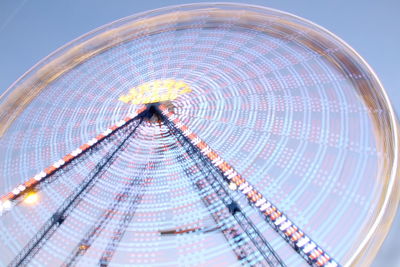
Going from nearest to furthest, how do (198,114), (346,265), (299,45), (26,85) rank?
(346,265), (299,45), (26,85), (198,114)

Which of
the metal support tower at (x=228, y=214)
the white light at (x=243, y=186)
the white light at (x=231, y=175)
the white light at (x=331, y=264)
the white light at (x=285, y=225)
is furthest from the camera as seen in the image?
the white light at (x=231, y=175)

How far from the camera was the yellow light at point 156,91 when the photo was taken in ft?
23.6

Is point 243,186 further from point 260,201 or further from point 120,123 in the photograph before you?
point 120,123

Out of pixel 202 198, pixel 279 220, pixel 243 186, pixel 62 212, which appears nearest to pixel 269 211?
pixel 279 220

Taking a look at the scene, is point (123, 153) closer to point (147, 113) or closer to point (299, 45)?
point (147, 113)

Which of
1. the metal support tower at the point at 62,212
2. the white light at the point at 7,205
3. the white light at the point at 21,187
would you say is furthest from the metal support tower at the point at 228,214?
the white light at the point at 7,205

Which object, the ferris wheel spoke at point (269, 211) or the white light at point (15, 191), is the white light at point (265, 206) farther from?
the white light at point (15, 191)

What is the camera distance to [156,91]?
7258 millimetres

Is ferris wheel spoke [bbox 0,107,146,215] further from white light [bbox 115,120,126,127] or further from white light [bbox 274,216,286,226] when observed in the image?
white light [bbox 274,216,286,226]

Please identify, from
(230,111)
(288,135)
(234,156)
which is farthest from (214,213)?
(230,111)

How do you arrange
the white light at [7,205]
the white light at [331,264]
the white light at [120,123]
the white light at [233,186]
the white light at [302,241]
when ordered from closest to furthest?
the white light at [331,264] < the white light at [302,241] < the white light at [233,186] < the white light at [7,205] < the white light at [120,123]

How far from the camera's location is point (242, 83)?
6422 millimetres

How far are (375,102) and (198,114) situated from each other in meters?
3.34

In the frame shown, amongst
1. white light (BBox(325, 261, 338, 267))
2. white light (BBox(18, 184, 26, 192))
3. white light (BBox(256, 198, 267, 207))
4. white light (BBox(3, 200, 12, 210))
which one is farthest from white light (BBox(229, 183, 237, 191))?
white light (BBox(3, 200, 12, 210))
